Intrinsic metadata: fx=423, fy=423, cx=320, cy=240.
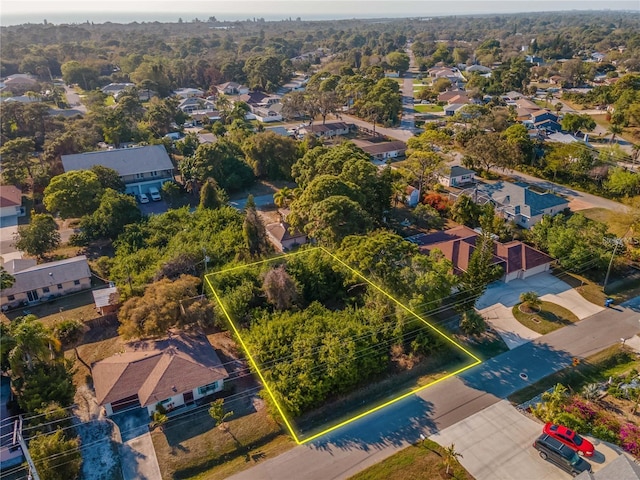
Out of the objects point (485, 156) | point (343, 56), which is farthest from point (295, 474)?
point (343, 56)

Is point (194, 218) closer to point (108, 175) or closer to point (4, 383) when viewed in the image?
point (108, 175)

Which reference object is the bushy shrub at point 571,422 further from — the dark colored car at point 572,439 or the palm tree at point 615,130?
the palm tree at point 615,130

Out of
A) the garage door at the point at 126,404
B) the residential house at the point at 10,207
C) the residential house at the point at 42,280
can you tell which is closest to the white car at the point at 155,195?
the residential house at the point at 10,207

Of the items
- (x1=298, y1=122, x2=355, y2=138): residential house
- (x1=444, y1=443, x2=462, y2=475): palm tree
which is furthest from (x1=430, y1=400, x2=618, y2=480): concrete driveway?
(x1=298, y1=122, x2=355, y2=138): residential house

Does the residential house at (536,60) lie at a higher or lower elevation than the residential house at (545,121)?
higher

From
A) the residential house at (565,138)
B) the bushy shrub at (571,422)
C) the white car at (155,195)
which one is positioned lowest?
the bushy shrub at (571,422)

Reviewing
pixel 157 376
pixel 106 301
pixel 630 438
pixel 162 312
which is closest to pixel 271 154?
pixel 106 301

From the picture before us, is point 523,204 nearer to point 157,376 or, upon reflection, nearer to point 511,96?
point 157,376
